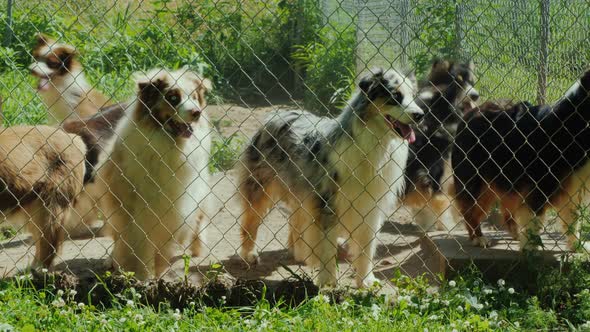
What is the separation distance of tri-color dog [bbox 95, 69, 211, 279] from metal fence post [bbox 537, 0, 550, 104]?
272cm

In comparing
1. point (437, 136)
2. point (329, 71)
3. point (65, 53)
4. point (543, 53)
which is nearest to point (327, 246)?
point (437, 136)

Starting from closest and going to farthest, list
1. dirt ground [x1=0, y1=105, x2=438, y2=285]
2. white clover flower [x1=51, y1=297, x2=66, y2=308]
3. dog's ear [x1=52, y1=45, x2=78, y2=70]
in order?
white clover flower [x1=51, y1=297, x2=66, y2=308], dirt ground [x1=0, y1=105, x2=438, y2=285], dog's ear [x1=52, y1=45, x2=78, y2=70]

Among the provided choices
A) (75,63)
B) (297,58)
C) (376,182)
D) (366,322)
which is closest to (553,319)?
(366,322)

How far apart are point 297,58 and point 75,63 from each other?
15.4 ft

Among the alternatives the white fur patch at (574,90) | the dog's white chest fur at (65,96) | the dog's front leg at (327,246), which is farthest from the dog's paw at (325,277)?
the dog's white chest fur at (65,96)

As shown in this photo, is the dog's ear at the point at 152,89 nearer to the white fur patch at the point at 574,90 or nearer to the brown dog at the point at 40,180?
the brown dog at the point at 40,180

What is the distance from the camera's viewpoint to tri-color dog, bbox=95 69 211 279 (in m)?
4.66

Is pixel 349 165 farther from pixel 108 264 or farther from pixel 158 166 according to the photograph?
pixel 108 264

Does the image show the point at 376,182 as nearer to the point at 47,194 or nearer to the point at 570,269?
the point at 570,269

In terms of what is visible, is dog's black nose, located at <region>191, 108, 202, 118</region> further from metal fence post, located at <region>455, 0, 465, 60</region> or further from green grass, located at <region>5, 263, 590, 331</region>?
metal fence post, located at <region>455, 0, 465, 60</region>

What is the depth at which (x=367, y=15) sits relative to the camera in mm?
9430

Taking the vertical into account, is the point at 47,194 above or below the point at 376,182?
below

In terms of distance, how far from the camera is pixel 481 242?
5434mm

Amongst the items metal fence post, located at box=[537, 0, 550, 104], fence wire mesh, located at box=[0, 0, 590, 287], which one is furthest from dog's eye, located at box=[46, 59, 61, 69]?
metal fence post, located at box=[537, 0, 550, 104]
